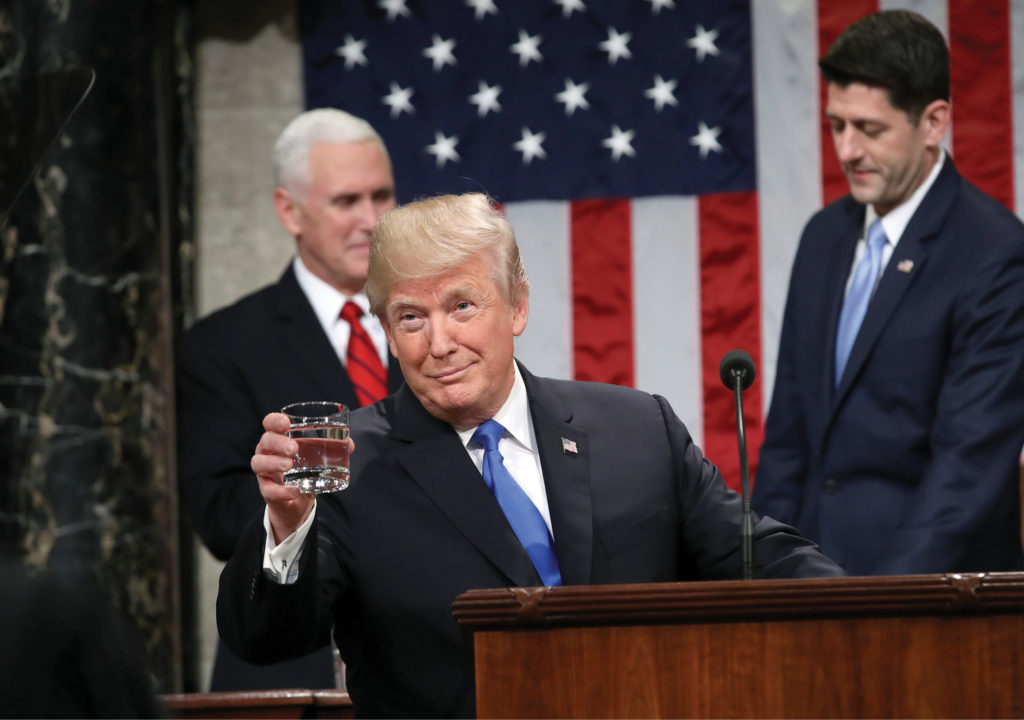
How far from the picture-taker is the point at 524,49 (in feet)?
18.3

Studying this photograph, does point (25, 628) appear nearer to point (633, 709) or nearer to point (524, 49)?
point (633, 709)

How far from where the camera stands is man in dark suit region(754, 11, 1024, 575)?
382 centimetres

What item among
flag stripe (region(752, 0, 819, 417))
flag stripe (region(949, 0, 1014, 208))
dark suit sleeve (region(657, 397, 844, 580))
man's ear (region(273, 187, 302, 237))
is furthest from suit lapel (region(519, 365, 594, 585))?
flag stripe (region(949, 0, 1014, 208))

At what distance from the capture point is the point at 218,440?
4141 mm

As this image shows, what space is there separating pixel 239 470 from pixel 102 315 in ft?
4.37

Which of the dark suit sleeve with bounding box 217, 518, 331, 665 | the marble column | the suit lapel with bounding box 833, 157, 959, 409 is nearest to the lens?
the dark suit sleeve with bounding box 217, 518, 331, 665

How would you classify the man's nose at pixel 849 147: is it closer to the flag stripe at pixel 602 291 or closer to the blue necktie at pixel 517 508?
the flag stripe at pixel 602 291

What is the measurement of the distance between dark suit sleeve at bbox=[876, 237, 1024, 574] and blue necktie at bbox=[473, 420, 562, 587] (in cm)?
127

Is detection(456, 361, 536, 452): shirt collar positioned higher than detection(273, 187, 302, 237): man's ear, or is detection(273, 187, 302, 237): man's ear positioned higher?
detection(273, 187, 302, 237): man's ear

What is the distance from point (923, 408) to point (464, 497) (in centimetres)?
164

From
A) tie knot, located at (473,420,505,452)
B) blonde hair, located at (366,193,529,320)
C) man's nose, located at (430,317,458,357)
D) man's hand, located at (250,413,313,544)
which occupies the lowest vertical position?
man's hand, located at (250,413,313,544)

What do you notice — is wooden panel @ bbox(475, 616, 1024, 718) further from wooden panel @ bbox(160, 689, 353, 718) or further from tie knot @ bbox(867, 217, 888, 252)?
tie knot @ bbox(867, 217, 888, 252)

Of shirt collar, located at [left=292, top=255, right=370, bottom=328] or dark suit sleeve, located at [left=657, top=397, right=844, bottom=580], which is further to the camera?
shirt collar, located at [left=292, top=255, right=370, bottom=328]

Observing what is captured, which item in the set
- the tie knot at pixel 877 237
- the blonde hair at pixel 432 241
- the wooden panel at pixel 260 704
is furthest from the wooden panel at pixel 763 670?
the tie knot at pixel 877 237
